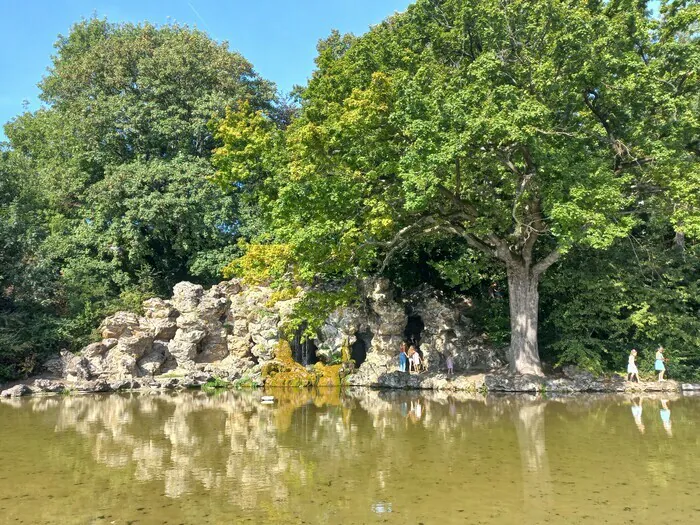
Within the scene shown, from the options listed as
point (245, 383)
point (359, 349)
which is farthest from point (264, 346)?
point (359, 349)

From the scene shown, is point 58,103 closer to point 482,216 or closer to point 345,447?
point 482,216

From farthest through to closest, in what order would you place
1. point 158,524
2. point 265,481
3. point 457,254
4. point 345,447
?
point 457,254 < point 345,447 < point 265,481 < point 158,524

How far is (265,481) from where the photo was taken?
24.0ft

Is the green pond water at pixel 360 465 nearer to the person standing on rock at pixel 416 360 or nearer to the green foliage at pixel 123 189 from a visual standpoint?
the person standing on rock at pixel 416 360

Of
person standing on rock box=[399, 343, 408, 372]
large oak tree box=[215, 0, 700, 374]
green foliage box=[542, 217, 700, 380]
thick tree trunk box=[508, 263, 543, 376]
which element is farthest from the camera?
person standing on rock box=[399, 343, 408, 372]

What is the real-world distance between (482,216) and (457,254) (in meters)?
5.81

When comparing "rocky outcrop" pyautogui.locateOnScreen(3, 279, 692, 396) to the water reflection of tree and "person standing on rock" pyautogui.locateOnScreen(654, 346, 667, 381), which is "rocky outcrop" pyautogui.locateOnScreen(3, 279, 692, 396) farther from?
the water reflection of tree

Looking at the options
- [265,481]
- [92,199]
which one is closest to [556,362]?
[265,481]

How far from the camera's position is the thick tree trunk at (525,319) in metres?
18.3

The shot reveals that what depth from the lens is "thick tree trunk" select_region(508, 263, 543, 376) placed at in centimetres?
1828

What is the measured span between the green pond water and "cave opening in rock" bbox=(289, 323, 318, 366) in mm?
9182

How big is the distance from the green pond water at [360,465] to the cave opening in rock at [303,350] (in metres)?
9.18

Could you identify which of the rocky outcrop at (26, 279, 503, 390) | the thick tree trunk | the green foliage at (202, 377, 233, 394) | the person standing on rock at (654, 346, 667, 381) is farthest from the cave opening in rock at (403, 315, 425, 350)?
the person standing on rock at (654, 346, 667, 381)

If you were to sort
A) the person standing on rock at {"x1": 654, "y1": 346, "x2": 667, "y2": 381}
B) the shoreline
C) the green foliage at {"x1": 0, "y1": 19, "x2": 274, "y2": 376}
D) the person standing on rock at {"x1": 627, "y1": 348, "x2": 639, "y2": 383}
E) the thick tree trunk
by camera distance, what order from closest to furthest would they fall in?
the shoreline, the person standing on rock at {"x1": 654, "y1": 346, "x2": 667, "y2": 381}, the person standing on rock at {"x1": 627, "y1": 348, "x2": 639, "y2": 383}, the thick tree trunk, the green foliage at {"x1": 0, "y1": 19, "x2": 274, "y2": 376}
